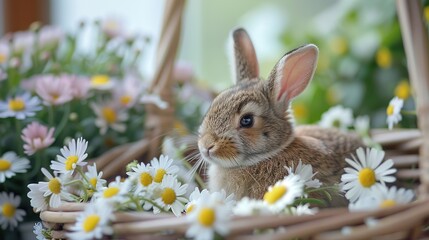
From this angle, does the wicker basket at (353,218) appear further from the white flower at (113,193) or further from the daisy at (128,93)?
the daisy at (128,93)

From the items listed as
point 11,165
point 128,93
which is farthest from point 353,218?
point 128,93

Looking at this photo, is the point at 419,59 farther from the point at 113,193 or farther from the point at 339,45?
the point at 339,45

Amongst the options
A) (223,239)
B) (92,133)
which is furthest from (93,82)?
(223,239)

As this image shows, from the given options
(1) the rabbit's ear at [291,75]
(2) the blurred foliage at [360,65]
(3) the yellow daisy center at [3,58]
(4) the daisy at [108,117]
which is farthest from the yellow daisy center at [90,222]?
(2) the blurred foliage at [360,65]

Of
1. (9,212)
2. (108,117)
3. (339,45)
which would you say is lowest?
(9,212)

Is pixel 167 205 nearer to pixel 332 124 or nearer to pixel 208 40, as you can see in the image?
pixel 332 124

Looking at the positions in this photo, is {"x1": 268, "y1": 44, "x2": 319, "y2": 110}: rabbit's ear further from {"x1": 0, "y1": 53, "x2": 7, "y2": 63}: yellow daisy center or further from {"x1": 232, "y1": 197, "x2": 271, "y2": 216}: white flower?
{"x1": 0, "y1": 53, "x2": 7, "y2": 63}: yellow daisy center

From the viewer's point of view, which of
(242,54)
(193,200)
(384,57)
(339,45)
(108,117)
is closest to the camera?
(193,200)
